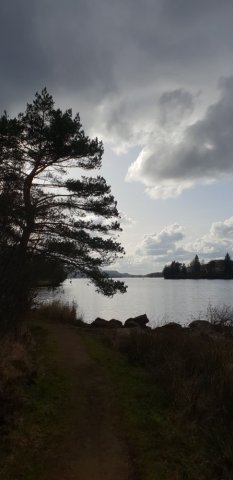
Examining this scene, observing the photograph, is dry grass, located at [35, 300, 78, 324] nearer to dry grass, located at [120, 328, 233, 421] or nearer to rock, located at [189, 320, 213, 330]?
rock, located at [189, 320, 213, 330]

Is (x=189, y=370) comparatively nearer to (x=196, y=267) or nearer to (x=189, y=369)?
(x=189, y=369)

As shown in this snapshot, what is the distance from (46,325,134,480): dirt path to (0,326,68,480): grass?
0.64 ft

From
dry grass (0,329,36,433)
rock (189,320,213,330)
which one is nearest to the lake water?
rock (189,320,213,330)

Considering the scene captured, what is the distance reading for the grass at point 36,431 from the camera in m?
6.54

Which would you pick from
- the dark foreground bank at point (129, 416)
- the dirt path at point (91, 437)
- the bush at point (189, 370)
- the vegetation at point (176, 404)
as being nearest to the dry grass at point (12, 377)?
the dark foreground bank at point (129, 416)

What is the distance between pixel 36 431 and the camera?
771 cm

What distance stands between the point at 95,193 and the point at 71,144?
2.38m

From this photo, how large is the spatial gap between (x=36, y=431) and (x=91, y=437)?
2.95 feet

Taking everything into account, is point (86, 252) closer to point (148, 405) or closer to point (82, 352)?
point (82, 352)

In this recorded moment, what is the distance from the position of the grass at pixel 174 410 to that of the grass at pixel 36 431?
4.04ft

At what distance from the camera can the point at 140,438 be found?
7719mm

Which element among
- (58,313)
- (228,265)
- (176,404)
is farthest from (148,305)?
(228,265)

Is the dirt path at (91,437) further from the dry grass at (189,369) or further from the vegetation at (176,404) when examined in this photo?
the dry grass at (189,369)

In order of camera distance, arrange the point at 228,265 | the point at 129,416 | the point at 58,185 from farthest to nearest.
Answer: the point at 228,265
the point at 58,185
the point at 129,416
